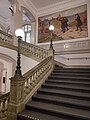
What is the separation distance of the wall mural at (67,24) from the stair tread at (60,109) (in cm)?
658

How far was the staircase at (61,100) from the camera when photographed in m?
3.29

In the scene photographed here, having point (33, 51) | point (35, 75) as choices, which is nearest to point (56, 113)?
point (35, 75)

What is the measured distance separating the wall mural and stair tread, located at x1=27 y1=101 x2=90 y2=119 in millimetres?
6576

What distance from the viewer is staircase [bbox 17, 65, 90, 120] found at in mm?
3291

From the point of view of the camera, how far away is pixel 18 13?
9.78 m

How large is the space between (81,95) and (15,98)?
178 cm

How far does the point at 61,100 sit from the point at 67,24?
7.22m

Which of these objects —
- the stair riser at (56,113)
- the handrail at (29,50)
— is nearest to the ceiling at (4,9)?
the handrail at (29,50)

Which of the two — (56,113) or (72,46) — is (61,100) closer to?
(56,113)

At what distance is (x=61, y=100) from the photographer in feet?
12.6

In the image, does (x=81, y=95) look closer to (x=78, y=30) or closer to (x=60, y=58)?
(x=60, y=58)

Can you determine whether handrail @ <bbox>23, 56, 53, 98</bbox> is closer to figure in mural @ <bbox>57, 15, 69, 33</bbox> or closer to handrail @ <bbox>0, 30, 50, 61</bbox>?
handrail @ <bbox>0, 30, 50, 61</bbox>

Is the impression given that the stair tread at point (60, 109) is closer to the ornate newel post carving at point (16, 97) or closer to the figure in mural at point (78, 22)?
the ornate newel post carving at point (16, 97)

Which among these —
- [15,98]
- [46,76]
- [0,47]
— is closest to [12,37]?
[0,47]
